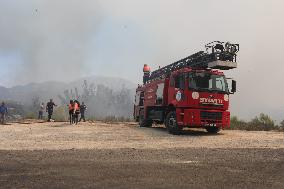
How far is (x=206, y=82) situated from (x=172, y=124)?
247 cm

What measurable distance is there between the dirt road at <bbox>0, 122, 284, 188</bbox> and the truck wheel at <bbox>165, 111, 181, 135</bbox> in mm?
1602

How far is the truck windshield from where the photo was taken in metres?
20.3

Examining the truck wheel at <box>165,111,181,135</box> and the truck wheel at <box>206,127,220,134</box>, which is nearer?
the truck wheel at <box>165,111,181,135</box>

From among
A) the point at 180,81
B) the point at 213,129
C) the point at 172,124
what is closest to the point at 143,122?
the point at 213,129

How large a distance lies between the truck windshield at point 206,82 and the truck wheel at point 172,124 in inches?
69.1

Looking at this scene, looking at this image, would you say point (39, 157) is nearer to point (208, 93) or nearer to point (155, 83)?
point (208, 93)

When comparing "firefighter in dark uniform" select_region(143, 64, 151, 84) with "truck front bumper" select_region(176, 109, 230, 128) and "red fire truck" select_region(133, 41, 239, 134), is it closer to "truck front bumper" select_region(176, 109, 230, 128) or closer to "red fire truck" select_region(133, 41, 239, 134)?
"red fire truck" select_region(133, 41, 239, 134)

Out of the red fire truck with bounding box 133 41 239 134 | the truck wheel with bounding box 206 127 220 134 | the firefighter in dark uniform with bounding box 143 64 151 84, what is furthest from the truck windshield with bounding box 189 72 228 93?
the firefighter in dark uniform with bounding box 143 64 151 84

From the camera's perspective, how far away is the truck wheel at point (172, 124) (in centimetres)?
2081

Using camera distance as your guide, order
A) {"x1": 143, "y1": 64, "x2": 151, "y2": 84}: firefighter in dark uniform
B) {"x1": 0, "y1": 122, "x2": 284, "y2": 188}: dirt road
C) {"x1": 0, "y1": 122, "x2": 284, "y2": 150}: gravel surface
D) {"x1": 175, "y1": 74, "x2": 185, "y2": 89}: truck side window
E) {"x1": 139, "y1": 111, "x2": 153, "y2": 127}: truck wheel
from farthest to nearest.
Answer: {"x1": 143, "y1": 64, "x2": 151, "y2": 84}: firefighter in dark uniform
{"x1": 139, "y1": 111, "x2": 153, "y2": 127}: truck wheel
{"x1": 175, "y1": 74, "x2": 185, "y2": 89}: truck side window
{"x1": 0, "y1": 122, "x2": 284, "y2": 150}: gravel surface
{"x1": 0, "y1": 122, "x2": 284, "y2": 188}: dirt road

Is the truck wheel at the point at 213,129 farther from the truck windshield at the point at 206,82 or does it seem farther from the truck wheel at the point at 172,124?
the truck windshield at the point at 206,82

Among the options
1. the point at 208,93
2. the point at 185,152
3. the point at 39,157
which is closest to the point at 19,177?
the point at 39,157

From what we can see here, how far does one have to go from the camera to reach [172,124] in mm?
21172

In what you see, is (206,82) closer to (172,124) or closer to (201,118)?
(201,118)
